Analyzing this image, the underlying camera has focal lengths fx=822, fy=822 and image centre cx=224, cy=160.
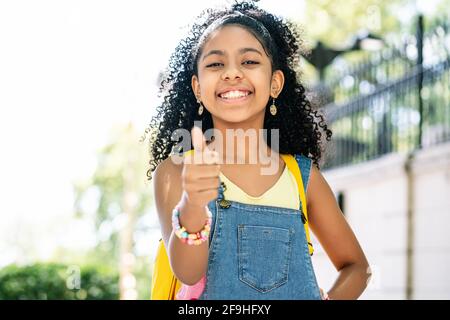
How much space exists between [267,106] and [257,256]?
2.18 ft

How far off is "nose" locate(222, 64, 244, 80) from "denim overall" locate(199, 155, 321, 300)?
320 mm

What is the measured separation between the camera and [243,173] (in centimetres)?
243

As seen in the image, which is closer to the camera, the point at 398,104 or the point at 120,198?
the point at 398,104

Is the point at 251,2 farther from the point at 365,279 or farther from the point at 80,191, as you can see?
the point at 80,191

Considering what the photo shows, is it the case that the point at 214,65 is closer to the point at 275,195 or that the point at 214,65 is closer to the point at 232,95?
the point at 232,95

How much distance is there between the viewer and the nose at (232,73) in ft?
7.73

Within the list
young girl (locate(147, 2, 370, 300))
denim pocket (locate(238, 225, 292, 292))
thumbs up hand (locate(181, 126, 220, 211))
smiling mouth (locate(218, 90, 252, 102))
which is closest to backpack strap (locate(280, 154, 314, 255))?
young girl (locate(147, 2, 370, 300))

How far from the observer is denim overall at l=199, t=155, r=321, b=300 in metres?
2.21

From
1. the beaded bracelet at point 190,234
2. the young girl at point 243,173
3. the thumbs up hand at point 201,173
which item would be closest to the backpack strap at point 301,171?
the young girl at point 243,173

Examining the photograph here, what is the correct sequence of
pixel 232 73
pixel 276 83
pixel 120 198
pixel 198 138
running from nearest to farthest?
pixel 198 138 < pixel 232 73 < pixel 276 83 < pixel 120 198

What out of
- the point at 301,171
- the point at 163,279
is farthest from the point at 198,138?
the point at 301,171

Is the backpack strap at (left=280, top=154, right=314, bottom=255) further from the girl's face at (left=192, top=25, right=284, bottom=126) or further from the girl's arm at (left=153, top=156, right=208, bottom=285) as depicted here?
the girl's arm at (left=153, top=156, right=208, bottom=285)

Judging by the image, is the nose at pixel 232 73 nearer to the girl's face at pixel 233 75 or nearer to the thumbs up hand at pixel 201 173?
the girl's face at pixel 233 75
